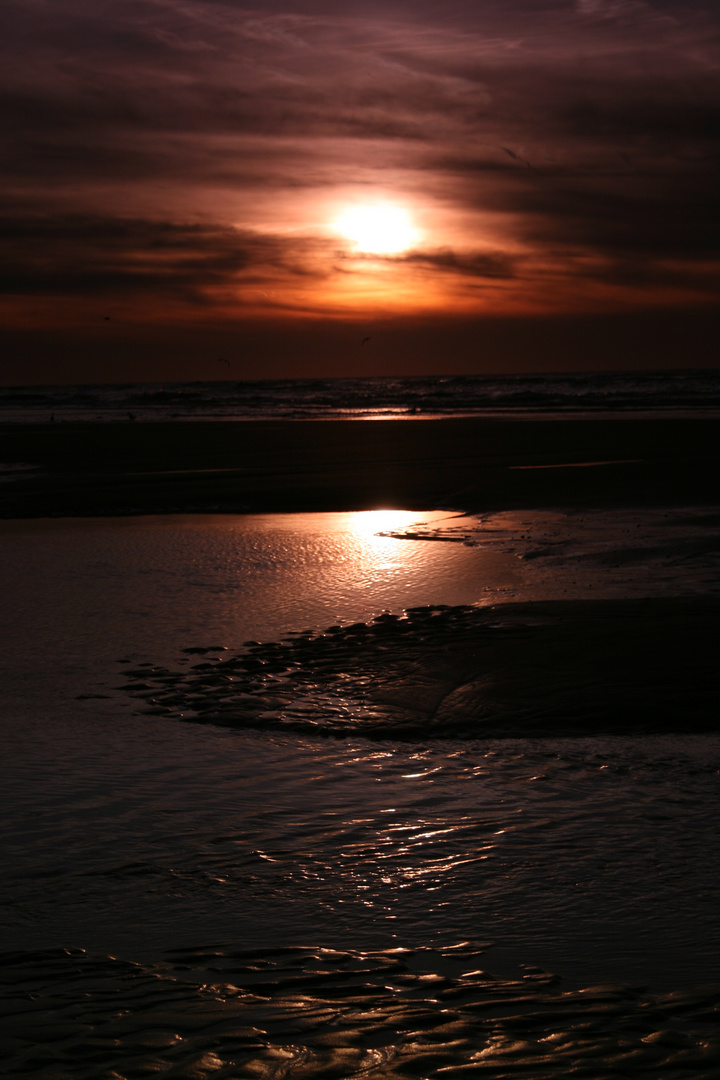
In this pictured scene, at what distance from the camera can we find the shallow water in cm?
394

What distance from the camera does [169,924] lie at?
4.12 m

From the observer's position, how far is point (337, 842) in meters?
4.85

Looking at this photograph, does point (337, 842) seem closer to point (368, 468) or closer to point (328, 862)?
point (328, 862)

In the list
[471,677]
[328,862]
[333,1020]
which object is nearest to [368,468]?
[471,677]

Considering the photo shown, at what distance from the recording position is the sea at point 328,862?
3303 millimetres

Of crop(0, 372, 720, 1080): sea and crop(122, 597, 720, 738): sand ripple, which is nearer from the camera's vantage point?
crop(0, 372, 720, 1080): sea

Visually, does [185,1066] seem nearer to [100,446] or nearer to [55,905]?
[55,905]

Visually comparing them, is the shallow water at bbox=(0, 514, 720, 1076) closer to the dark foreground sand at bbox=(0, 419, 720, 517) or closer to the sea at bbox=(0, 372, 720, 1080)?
the sea at bbox=(0, 372, 720, 1080)

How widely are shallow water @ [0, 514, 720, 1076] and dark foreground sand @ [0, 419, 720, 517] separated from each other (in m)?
10.6

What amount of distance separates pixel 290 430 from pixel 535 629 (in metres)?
29.2

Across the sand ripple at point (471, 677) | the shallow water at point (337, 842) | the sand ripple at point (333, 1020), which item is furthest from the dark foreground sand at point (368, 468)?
the sand ripple at point (333, 1020)

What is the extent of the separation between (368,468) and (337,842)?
19692 mm

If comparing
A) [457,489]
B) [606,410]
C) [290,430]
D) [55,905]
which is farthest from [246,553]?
[606,410]

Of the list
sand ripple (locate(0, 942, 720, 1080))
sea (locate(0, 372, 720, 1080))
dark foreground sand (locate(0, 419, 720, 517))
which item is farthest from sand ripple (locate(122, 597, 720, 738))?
dark foreground sand (locate(0, 419, 720, 517))
